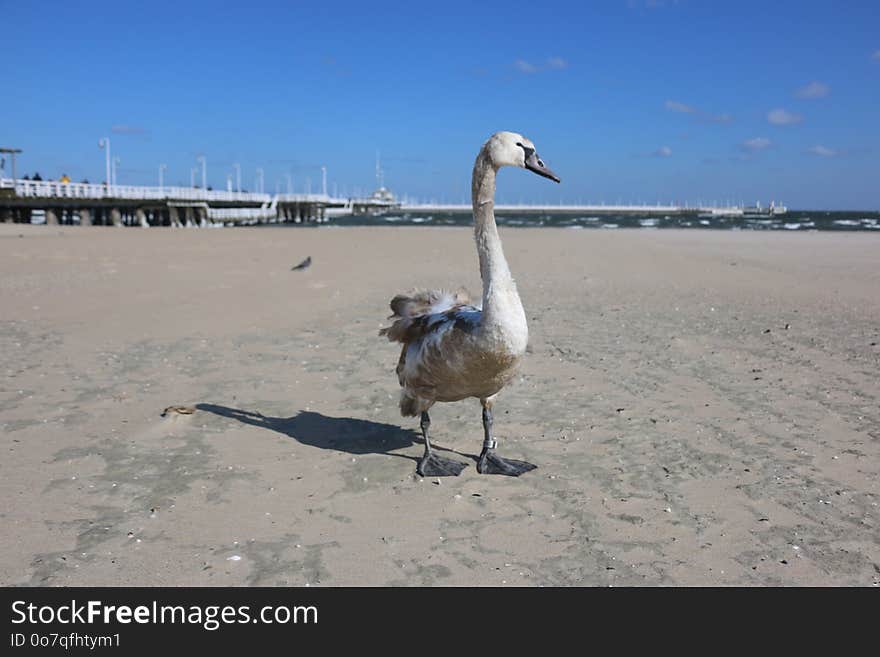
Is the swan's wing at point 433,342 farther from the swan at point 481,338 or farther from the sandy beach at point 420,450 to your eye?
the sandy beach at point 420,450

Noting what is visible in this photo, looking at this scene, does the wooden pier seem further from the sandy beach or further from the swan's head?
the swan's head

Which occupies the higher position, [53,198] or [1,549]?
[53,198]

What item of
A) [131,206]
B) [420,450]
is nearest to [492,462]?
[420,450]

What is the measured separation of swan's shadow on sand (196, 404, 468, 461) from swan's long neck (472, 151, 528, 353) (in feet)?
4.87

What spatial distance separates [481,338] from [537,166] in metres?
1.36

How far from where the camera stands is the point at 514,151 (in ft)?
16.1

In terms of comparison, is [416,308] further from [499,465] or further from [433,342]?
[499,465]

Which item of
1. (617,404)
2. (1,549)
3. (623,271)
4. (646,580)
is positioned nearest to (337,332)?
(617,404)

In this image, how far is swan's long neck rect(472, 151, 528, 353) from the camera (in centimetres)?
462

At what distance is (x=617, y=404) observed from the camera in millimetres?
6602

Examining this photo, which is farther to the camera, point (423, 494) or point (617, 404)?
→ point (617, 404)

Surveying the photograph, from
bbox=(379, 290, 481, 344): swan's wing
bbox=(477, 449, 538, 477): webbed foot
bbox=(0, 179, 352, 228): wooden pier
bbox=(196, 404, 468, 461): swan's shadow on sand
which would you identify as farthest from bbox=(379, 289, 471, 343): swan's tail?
bbox=(0, 179, 352, 228): wooden pier
